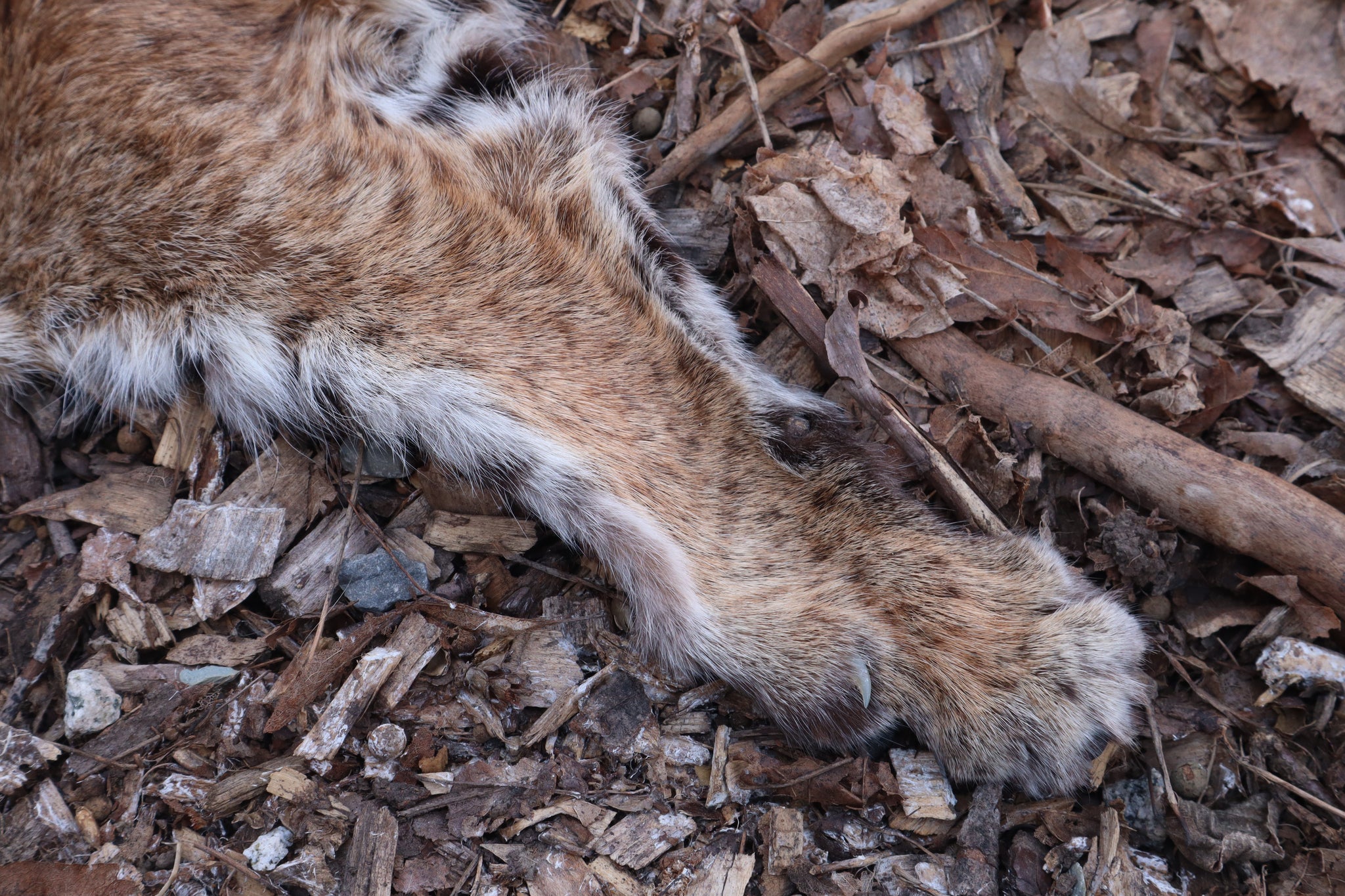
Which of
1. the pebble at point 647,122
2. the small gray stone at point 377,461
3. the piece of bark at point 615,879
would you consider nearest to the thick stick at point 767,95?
the pebble at point 647,122

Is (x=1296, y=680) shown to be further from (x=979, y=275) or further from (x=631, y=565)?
(x=631, y=565)

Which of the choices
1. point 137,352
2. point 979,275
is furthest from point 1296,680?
point 137,352

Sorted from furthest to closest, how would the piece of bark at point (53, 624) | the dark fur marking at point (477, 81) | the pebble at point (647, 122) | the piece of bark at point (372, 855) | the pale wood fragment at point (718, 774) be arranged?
1. the pebble at point (647, 122)
2. the dark fur marking at point (477, 81)
3. the piece of bark at point (53, 624)
4. the pale wood fragment at point (718, 774)
5. the piece of bark at point (372, 855)

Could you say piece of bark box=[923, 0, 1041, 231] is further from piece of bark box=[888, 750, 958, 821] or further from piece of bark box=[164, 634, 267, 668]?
piece of bark box=[164, 634, 267, 668]

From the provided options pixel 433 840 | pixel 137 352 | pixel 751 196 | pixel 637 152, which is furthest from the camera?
pixel 637 152

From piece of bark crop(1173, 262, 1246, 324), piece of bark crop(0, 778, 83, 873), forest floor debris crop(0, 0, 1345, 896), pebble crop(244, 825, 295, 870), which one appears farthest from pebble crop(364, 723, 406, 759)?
piece of bark crop(1173, 262, 1246, 324)

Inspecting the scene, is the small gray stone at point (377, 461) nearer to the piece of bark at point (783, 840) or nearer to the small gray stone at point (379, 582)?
the small gray stone at point (379, 582)
